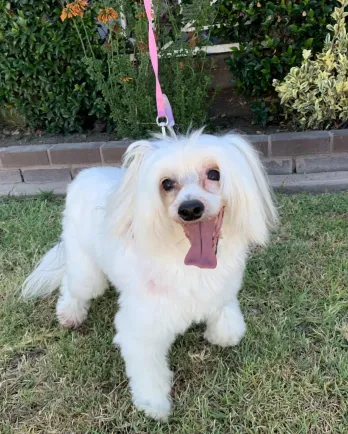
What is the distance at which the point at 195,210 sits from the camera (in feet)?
4.82

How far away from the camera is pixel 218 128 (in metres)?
4.33

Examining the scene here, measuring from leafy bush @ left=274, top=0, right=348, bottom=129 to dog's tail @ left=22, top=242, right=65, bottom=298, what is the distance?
236 cm

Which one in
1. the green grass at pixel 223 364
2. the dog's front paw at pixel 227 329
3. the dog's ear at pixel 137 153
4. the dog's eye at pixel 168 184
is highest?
the dog's ear at pixel 137 153

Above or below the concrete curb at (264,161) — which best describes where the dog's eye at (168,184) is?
above

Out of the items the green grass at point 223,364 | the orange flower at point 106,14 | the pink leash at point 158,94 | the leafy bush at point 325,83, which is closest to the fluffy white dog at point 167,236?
the green grass at point 223,364

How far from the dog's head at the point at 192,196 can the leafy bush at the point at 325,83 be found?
2295mm

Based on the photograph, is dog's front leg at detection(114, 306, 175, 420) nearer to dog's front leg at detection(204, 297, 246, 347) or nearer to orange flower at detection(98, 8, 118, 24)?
dog's front leg at detection(204, 297, 246, 347)

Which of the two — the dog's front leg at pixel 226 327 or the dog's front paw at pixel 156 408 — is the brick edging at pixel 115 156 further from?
the dog's front paw at pixel 156 408

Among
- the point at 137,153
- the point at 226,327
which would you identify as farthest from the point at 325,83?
the point at 137,153

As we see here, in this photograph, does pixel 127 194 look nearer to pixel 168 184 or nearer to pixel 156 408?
pixel 168 184

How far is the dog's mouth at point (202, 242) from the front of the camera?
157 cm

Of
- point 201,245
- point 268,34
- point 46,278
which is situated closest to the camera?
point 201,245

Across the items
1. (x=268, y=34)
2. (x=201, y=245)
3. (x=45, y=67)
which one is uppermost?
(x=268, y=34)

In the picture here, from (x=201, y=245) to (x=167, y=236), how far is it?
134mm
